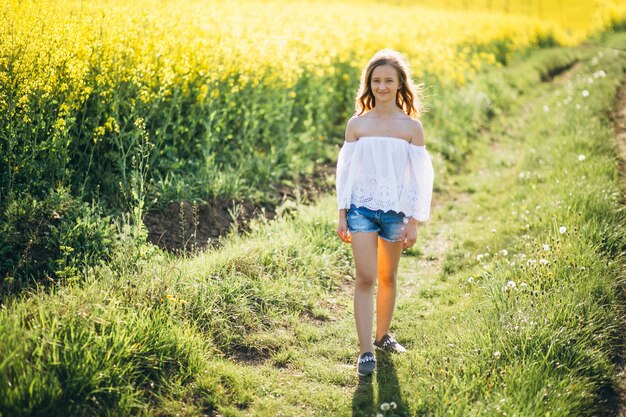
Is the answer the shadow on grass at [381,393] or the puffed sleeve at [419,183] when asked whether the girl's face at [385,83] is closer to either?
the puffed sleeve at [419,183]

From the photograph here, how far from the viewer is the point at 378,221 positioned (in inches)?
173

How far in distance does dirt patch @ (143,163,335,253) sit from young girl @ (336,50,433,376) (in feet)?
5.19

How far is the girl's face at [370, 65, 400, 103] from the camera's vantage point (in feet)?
14.4

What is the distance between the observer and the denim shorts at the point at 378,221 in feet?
14.3

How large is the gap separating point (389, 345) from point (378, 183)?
124cm

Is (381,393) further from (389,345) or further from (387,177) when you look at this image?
(387,177)

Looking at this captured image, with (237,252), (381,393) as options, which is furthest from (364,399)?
(237,252)

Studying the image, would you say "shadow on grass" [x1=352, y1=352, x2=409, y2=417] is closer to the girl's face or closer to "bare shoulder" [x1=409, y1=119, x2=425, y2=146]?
"bare shoulder" [x1=409, y1=119, x2=425, y2=146]

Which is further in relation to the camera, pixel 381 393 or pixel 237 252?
pixel 237 252

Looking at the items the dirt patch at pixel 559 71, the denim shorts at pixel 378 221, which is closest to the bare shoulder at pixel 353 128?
the denim shorts at pixel 378 221

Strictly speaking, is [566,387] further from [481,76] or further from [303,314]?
[481,76]

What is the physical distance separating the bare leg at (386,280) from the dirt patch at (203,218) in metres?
1.57

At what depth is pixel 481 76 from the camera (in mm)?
15203

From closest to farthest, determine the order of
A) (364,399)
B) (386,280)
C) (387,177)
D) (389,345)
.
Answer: (364,399) → (387,177) → (386,280) → (389,345)
